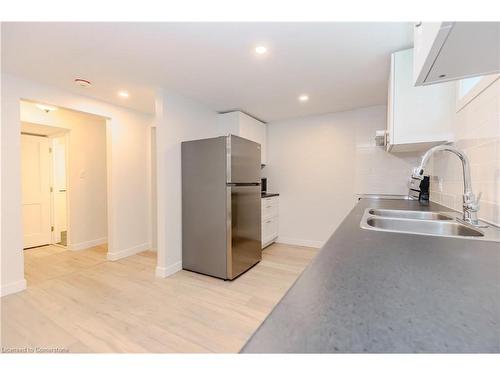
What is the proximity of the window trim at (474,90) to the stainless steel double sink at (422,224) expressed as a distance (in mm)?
644

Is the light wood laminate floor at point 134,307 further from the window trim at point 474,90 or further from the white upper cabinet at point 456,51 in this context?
the window trim at point 474,90

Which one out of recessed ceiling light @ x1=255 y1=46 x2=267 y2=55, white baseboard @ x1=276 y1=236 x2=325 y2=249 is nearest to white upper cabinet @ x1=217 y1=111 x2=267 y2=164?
recessed ceiling light @ x1=255 y1=46 x2=267 y2=55

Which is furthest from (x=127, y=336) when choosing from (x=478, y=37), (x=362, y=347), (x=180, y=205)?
(x=478, y=37)

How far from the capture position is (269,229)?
365 cm

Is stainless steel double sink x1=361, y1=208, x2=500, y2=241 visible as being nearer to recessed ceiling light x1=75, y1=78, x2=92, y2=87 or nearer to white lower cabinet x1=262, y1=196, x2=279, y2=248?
white lower cabinet x1=262, y1=196, x2=279, y2=248

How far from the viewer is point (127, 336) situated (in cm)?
153

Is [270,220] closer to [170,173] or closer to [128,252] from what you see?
[170,173]

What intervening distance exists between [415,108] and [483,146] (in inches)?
29.8

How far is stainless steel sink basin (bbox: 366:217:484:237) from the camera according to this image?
1.10m

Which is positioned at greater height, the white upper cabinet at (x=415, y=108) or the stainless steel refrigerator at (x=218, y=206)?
the white upper cabinet at (x=415, y=108)

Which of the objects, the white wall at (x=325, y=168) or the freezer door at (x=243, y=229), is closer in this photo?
the freezer door at (x=243, y=229)

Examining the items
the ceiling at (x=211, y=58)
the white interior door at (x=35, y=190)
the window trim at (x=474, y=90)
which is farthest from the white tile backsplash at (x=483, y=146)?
the white interior door at (x=35, y=190)

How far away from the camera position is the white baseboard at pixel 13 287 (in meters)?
2.09

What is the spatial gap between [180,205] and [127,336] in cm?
146
